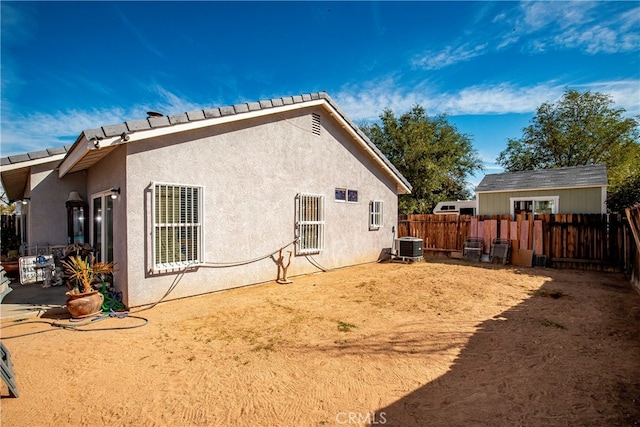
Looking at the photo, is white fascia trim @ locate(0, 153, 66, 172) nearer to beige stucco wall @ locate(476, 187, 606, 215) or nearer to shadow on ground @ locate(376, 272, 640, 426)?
shadow on ground @ locate(376, 272, 640, 426)

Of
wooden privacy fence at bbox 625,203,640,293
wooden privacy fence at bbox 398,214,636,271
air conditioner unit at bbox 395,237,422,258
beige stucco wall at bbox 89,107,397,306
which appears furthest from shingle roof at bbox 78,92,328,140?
wooden privacy fence at bbox 398,214,636,271

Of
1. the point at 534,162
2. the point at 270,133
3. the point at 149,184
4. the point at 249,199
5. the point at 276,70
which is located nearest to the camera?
the point at 149,184

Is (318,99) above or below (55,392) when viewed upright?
above

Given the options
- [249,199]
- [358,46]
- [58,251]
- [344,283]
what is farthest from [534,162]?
[58,251]

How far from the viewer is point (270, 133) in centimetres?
825

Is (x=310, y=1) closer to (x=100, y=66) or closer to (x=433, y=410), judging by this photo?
(x=100, y=66)

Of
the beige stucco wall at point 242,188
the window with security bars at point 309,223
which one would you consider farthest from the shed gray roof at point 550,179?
the window with security bars at point 309,223

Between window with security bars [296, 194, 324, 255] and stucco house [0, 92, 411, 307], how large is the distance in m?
0.03

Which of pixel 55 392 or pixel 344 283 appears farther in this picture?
pixel 344 283

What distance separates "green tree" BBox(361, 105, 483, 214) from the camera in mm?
23750

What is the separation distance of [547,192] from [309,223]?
12.1 m

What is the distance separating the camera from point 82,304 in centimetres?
517

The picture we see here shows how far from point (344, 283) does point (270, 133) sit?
4614 millimetres

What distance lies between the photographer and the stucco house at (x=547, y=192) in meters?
13.0
